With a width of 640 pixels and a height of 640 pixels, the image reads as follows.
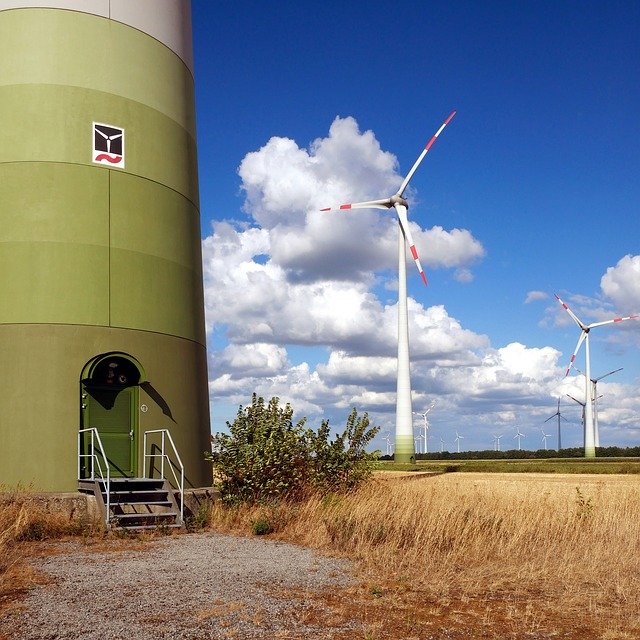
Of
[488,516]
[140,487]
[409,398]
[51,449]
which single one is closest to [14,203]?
[51,449]

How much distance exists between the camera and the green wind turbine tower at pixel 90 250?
15.8 meters

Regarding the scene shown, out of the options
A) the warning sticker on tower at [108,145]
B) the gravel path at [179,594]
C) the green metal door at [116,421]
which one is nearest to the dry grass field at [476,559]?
the gravel path at [179,594]

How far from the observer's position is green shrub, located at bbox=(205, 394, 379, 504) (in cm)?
1645

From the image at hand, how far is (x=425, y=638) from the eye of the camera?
7.01 m

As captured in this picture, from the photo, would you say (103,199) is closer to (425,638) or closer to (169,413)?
(169,413)

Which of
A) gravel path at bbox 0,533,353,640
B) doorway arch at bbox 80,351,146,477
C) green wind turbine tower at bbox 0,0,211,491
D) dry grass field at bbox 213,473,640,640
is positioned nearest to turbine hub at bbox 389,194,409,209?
green wind turbine tower at bbox 0,0,211,491

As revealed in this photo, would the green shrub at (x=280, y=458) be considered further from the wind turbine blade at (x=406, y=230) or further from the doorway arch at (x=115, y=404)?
the wind turbine blade at (x=406, y=230)

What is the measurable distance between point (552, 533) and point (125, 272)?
33.7 ft

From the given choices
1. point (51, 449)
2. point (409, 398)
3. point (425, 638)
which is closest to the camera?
point (425, 638)

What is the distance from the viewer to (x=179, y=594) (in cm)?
856

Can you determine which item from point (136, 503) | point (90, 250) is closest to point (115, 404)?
point (136, 503)

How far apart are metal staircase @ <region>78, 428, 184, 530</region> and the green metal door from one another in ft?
Result: 0.87

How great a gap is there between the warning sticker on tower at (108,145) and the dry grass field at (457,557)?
25.0ft

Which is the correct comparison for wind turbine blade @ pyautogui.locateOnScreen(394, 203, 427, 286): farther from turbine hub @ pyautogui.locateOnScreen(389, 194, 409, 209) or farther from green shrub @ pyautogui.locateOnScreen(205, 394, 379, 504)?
green shrub @ pyautogui.locateOnScreen(205, 394, 379, 504)
